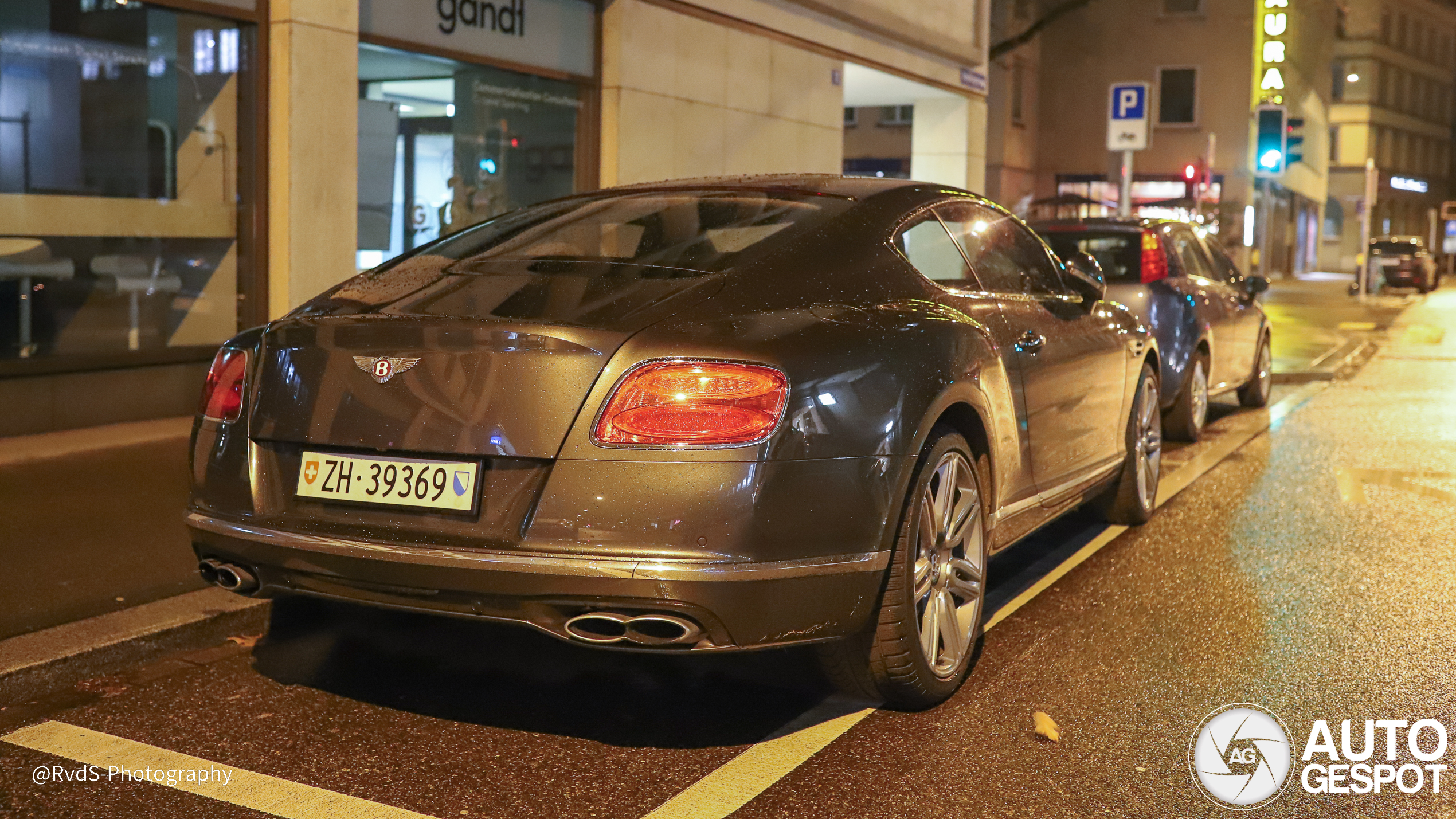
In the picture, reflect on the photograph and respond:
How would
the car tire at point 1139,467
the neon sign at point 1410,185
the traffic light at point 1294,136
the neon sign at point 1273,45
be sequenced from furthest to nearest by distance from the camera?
the neon sign at point 1410,185 → the neon sign at point 1273,45 → the traffic light at point 1294,136 → the car tire at point 1139,467

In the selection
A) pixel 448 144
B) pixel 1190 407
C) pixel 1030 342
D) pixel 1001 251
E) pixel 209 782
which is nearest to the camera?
pixel 209 782

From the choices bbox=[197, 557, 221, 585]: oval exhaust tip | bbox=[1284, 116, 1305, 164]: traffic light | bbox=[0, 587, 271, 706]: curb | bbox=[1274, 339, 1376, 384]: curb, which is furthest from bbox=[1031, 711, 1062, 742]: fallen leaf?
bbox=[1284, 116, 1305, 164]: traffic light

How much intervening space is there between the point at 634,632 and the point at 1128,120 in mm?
14026

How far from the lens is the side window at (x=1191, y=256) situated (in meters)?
10.3

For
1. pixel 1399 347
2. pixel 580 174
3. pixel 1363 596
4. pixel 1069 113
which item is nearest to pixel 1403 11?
pixel 1069 113

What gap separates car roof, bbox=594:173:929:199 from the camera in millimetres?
4855

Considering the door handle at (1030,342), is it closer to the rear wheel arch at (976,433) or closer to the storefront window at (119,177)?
the rear wheel arch at (976,433)

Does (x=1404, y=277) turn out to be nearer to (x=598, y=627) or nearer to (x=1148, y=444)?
(x=1148, y=444)

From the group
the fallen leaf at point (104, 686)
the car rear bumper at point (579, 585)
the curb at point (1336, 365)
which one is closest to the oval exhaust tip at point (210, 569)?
the car rear bumper at point (579, 585)

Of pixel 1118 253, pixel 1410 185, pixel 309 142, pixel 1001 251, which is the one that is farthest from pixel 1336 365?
pixel 1410 185

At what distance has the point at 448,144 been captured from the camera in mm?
11852

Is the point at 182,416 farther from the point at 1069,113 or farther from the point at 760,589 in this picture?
the point at 1069,113

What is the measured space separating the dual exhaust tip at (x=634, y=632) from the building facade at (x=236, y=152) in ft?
19.6

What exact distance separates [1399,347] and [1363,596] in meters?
15.9
